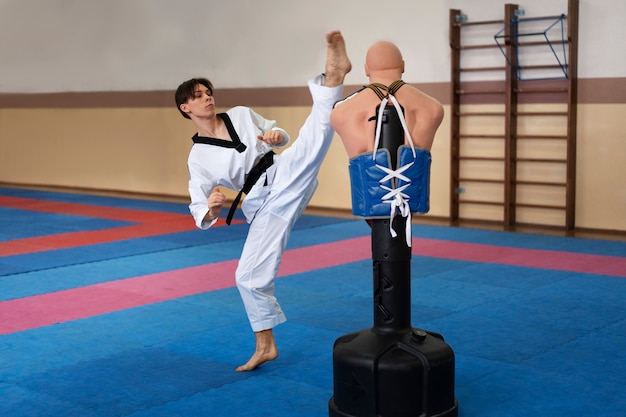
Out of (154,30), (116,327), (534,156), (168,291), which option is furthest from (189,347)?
(154,30)

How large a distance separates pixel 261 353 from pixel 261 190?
0.82m

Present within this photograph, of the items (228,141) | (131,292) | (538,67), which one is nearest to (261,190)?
(228,141)

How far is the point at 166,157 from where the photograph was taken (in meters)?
11.4

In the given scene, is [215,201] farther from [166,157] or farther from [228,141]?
[166,157]

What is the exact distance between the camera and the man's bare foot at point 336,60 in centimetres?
344

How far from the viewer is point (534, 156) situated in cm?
817

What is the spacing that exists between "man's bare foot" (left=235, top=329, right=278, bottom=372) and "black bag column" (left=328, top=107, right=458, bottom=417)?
2.41 ft

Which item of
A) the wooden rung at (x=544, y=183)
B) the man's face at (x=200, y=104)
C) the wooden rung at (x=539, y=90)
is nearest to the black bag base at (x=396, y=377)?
the man's face at (x=200, y=104)

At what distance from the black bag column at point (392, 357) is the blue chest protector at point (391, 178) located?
28 mm

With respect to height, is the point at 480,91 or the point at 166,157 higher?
the point at 480,91

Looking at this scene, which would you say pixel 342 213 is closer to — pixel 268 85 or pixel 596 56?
pixel 268 85

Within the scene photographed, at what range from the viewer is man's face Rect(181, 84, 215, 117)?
3906mm

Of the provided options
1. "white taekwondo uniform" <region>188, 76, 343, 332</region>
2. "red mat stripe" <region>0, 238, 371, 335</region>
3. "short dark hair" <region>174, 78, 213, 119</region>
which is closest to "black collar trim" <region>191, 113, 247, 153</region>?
"white taekwondo uniform" <region>188, 76, 343, 332</region>

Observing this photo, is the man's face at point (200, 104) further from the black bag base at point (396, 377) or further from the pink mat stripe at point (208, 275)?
the pink mat stripe at point (208, 275)
